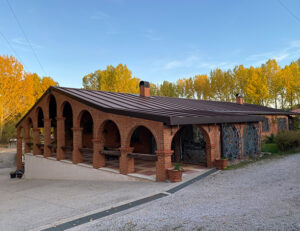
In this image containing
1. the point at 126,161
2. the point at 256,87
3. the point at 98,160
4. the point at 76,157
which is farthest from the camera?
the point at 256,87

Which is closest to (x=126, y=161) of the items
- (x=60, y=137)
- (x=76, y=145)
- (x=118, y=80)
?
(x=76, y=145)

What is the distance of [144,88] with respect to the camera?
581 inches

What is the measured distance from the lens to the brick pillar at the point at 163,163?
763cm

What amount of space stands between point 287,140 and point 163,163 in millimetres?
9264

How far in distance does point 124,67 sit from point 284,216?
33776 mm

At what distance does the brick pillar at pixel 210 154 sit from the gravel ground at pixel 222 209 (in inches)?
88.8

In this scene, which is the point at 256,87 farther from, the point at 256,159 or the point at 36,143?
the point at 36,143

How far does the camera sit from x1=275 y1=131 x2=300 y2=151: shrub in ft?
42.7

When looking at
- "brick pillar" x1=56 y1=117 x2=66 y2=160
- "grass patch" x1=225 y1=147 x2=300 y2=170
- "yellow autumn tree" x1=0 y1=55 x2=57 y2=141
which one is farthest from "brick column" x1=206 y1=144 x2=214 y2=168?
"yellow autumn tree" x1=0 y1=55 x2=57 y2=141

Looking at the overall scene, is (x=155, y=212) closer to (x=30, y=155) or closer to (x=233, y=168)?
(x=233, y=168)

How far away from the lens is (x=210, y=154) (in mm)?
9641

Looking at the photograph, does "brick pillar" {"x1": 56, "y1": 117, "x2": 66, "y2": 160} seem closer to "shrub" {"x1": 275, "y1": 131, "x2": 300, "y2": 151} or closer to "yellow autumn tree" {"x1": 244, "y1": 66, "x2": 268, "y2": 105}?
"shrub" {"x1": 275, "y1": 131, "x2": 300, "y2": 151}

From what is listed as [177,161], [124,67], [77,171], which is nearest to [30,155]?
[77,171]

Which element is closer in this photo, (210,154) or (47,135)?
(210,154)
